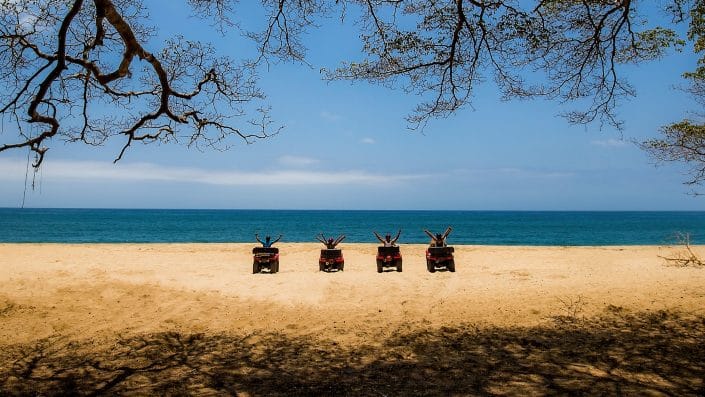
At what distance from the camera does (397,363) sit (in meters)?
6.43

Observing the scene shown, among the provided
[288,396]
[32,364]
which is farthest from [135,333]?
[288,396]

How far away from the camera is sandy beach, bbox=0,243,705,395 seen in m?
5.70

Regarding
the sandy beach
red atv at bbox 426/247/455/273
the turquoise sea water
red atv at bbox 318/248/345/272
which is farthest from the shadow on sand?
the turquoise sea water

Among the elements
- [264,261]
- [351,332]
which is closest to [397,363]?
[351,332]

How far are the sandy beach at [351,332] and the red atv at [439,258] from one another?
0.37 m

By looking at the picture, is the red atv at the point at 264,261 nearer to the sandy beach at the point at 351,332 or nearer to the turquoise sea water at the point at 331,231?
the sandy beach at the point at 351,332

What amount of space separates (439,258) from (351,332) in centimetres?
679

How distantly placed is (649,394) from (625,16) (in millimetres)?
5092

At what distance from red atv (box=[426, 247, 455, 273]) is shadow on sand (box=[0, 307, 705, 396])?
5.92 m

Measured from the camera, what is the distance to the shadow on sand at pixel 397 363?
5.45m

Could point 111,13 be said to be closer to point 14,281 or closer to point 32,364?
point 32,364

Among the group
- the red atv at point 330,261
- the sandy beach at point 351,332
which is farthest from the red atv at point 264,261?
the red atv at point 330,261

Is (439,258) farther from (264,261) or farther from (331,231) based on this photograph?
(331,231)

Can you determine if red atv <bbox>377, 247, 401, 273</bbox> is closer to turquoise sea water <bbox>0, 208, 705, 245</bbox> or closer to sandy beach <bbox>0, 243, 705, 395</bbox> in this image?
sandy beach <bbox>0, 243, 705, 395</bbox>
